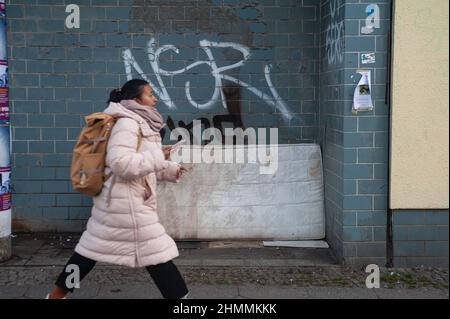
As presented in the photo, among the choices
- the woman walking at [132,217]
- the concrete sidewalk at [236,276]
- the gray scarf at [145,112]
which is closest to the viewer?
the woman walking at [132,217]

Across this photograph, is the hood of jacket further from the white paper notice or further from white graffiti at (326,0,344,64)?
white graffiti at (326,0,344,64)

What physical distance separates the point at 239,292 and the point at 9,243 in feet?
7.36

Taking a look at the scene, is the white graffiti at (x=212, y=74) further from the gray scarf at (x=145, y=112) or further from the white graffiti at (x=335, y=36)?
the gray scarf at (x=145, y=112)

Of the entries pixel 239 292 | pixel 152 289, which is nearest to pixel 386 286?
pixel 239 292

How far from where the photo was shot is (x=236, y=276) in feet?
17.7

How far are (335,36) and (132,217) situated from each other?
288 cm

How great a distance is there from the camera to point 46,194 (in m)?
6.57

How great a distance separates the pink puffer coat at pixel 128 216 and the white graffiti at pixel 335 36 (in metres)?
2.30

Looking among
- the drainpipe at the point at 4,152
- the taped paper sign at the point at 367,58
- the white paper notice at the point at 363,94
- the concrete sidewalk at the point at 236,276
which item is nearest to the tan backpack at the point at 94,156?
the concrete sidewalk at the point at 236,276

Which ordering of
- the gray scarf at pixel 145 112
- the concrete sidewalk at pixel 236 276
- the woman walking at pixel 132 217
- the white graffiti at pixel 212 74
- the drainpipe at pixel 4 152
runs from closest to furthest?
the woman walking at pixel 132 217 < the gray scarf at pixel 145 112 < the concrete sidewalk at pixel 236 276 < the drainpipe at pixel 4 152 < the white graffiti at pixel 212 74

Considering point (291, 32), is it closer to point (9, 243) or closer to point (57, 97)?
point (57, 97)

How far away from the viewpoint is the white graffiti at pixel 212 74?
21.2 ft

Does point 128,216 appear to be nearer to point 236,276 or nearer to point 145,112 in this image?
point 145,112

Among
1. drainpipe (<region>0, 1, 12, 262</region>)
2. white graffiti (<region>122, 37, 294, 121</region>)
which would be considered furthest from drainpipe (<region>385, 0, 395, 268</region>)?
drainpipe (<region>0, 1, 12, 262</region>)
